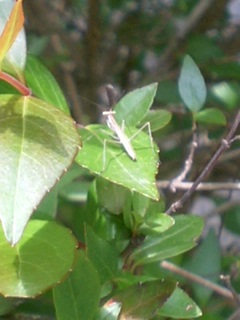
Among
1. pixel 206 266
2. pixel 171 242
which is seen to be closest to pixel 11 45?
pixel 171 242

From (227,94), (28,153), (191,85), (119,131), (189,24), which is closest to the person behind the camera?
(28,153)

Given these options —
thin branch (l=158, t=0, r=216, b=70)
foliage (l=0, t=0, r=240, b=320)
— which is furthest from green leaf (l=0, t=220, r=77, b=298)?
thin branch (l=158, t=0, r=216, b=70)

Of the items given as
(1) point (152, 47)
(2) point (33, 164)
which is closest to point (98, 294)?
(2) point (33, 164)

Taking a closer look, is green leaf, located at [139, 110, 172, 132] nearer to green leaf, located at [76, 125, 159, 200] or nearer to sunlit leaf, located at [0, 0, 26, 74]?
green leaf, located at [76, 125, 159, 200]

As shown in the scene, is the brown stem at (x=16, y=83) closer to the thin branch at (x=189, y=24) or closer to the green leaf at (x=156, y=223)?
the green leaf at (x=156, y=223)

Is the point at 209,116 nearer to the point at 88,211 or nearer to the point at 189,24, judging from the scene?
the point at 88,211

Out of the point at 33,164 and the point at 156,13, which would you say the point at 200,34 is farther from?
the point at 33,164
